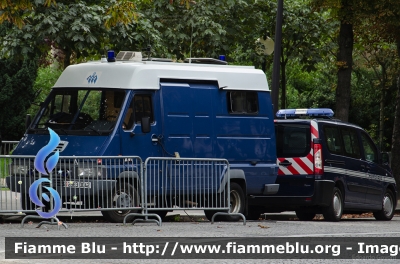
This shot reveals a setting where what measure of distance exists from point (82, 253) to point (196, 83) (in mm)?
6633

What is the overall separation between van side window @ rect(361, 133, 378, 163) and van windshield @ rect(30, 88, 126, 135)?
581cm

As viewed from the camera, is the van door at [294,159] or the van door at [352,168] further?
the van door at [352,168]

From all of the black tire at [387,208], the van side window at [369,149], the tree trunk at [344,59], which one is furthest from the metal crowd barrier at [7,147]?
the tree trunk at [344,59]

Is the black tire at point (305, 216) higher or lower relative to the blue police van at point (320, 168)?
lower

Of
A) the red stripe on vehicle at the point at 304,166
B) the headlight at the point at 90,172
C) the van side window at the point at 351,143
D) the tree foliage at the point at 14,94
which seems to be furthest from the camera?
the tree foliage at the point at 14,94

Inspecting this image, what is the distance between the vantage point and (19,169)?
14523 millimetres

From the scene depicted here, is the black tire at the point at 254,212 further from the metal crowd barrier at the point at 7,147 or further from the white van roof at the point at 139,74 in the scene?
the metal crowd barrier at the point at 7,147

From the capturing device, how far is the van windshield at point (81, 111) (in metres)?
15.8

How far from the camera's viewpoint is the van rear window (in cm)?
1791

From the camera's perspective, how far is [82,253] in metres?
10.7

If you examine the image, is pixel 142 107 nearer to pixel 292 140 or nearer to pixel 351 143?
pixel 292 140

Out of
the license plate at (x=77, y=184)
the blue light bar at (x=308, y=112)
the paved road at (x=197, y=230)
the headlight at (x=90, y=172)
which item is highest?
the blue light bar at (x=308, y=112)

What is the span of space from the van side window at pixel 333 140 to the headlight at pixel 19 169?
5.95 m

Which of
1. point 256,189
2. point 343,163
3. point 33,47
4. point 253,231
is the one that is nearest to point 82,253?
point 253,231
